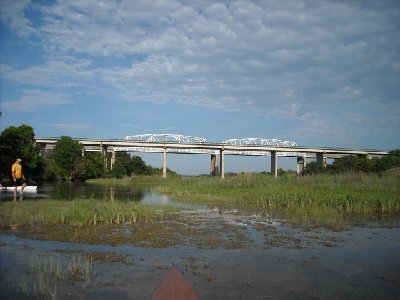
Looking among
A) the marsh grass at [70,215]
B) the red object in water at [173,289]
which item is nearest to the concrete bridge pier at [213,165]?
the marsh grass at [70,215]

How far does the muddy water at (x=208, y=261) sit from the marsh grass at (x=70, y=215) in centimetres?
99

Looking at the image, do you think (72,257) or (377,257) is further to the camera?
(377,257)

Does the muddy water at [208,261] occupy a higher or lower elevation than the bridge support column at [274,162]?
lower

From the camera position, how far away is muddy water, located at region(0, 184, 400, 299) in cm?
794

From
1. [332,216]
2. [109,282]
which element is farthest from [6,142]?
[109,282]

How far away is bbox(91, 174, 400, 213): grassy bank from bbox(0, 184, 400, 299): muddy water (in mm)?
6392

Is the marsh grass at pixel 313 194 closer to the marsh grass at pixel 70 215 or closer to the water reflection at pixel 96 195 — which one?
the water reflection at pixel 96 195

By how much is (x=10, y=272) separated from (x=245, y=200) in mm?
20243

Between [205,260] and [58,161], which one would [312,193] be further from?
[58,161]

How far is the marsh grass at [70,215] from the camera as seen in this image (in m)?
15.2

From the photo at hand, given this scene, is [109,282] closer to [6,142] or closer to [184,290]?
[184,290]

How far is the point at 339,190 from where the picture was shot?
26.3m

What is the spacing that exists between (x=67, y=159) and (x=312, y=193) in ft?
201

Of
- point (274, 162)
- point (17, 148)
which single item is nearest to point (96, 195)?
point (17, 148)
